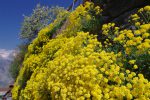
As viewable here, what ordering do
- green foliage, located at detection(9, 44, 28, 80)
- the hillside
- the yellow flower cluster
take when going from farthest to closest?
green foliage, located at detection(9, 44, 28, 80), the yellow flower cluster, the hillside

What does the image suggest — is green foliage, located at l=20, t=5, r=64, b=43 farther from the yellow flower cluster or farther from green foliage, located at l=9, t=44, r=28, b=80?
the yellow flower cluster

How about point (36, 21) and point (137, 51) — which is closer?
point (137, 51)

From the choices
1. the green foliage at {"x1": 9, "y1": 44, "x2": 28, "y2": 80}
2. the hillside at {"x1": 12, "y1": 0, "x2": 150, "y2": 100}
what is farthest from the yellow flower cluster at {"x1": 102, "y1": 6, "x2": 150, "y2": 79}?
the green foliage at {"x1": 9, "y1": 44, "x2": 28, "y2": 80}

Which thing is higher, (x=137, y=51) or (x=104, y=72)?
(x=137, y=51)

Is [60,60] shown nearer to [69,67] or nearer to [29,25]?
[69,67]

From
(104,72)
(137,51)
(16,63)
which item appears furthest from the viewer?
(16,63)

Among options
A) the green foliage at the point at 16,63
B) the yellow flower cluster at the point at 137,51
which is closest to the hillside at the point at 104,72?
the yellow flower cluster at the point at 137,51

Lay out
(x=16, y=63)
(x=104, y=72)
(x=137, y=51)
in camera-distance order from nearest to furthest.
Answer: (x=104, y=72), (x=137, y=51), (x=16, y=63)

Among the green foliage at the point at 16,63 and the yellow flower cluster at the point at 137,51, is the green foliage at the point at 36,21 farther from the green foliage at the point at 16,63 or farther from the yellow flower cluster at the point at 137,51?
the yellow flower cluster at the point at 137,51

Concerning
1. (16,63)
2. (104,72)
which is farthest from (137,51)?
(16,63)

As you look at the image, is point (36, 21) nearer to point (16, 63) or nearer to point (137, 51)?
point (16, 63)

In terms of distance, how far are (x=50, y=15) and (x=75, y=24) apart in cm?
2994

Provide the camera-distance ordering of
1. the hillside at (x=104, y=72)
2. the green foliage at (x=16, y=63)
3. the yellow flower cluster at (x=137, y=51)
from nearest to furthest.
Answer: the hillside at (x=104, y=72) < the yellow flower cluster at (x=137, y=51) < the green foliage at (x=16, y=63)

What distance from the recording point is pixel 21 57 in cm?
3067
